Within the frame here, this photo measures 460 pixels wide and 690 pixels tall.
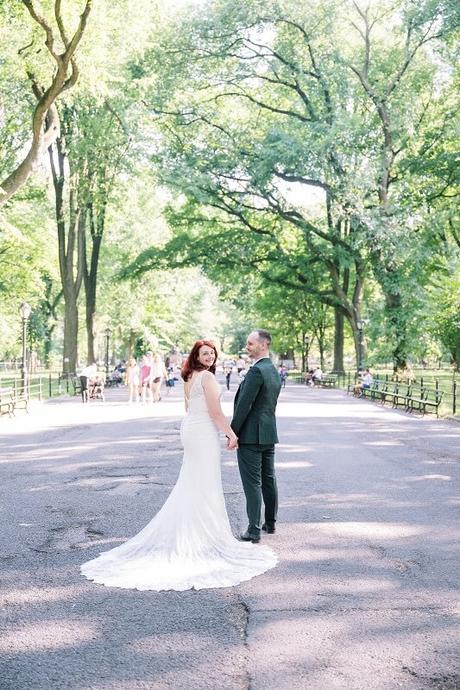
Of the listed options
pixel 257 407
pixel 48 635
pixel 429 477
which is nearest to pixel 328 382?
pixel 429 477

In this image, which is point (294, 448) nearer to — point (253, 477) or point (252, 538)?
point (253, 477)

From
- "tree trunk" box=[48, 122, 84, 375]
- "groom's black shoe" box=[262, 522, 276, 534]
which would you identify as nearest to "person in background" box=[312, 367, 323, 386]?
"tree trunk" box=[48, 122, 84, 375]

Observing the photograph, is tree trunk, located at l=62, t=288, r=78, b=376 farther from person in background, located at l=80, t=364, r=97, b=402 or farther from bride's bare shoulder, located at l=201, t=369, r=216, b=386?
bride's bare shoulder, located at l=201, t=369, r=216, b=386

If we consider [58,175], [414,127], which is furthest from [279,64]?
[58,175]

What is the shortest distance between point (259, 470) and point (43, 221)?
44.5 m

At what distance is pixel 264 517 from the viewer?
8.00 meters

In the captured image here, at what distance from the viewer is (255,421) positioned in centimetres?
734

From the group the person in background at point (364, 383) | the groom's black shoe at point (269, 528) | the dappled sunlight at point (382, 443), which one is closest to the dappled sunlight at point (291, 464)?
the dappled sunlight at point (382, 443)

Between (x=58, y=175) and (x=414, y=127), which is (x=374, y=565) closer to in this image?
(x=414, y=127)

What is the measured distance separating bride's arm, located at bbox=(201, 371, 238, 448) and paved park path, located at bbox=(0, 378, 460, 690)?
1.19m

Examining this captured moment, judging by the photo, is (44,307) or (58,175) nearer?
(58,175)

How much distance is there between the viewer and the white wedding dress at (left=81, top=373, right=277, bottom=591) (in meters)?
6.05

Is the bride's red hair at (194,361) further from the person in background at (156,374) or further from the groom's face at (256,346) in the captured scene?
the person in background at (156,374)

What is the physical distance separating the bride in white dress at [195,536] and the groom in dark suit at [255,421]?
270mm
